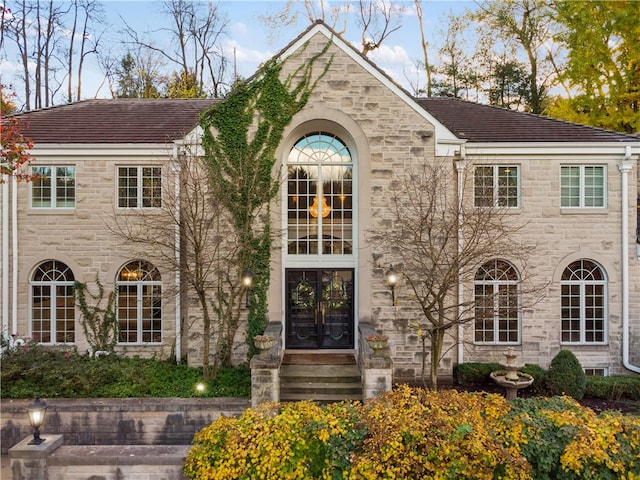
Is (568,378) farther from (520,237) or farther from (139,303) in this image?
(139,303)

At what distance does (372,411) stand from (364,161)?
6.92 m

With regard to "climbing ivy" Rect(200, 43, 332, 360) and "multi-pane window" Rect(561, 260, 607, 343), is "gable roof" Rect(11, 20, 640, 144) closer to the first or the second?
→ "climbing ivy" Rect(200, 43, 332, 360)

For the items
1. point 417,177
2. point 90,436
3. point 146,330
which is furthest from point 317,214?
point 90,436

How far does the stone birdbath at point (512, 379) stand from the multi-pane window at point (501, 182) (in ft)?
14.6

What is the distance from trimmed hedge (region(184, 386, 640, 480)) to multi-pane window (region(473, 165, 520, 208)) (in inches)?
279

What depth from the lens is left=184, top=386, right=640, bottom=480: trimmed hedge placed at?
5.09 m

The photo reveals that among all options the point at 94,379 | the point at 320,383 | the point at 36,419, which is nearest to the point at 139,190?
the point at 94,379

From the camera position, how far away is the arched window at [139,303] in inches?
464

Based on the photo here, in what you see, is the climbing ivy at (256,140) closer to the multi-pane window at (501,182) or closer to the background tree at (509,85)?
the multi-pane window at (501,182)

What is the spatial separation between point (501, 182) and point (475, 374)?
18.6 ft

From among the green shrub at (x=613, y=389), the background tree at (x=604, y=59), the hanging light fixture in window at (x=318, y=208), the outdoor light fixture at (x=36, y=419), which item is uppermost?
the background tree at (x=604, y=59)

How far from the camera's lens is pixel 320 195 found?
11.5 metres

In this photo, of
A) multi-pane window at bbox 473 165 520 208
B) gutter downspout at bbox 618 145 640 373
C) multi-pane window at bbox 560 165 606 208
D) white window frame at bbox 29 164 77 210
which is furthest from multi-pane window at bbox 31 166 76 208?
gutter downspout at bbox 618 145 640 373

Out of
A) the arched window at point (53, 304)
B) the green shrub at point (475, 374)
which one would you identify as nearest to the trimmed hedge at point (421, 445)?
the green shrub at point (475, 374)
